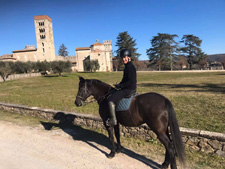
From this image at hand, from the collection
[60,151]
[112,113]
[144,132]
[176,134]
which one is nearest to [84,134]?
[60,151]

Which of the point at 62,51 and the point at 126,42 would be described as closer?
the point at 126,42

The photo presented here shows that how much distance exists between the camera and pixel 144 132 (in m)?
4.88

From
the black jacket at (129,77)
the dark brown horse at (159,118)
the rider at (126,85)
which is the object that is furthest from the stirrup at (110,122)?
the black jacket at (129,77)

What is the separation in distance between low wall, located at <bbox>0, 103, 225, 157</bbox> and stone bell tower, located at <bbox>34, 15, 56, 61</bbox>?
216 feet

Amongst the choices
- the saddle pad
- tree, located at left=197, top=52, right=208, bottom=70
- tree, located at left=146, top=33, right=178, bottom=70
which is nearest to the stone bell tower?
tree, located at left=146, top=33, right=178, bottom=70

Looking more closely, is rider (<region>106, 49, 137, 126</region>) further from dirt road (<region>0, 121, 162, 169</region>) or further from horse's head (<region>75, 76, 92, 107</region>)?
dirt road (<region>0, 121, 162, 169</region>)

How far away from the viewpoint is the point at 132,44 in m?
67.8

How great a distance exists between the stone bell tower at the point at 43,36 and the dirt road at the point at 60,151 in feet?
225

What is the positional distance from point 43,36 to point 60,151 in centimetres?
7414

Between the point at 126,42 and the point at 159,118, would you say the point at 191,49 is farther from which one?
the point at 159,118

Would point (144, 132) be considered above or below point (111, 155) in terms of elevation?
above

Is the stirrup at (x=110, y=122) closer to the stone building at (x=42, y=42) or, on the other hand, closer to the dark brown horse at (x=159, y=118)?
the dark brown horse at (x=159, y=118)

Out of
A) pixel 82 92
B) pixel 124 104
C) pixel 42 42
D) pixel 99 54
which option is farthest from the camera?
pixel 99 54

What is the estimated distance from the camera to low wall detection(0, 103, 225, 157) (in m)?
3.77
